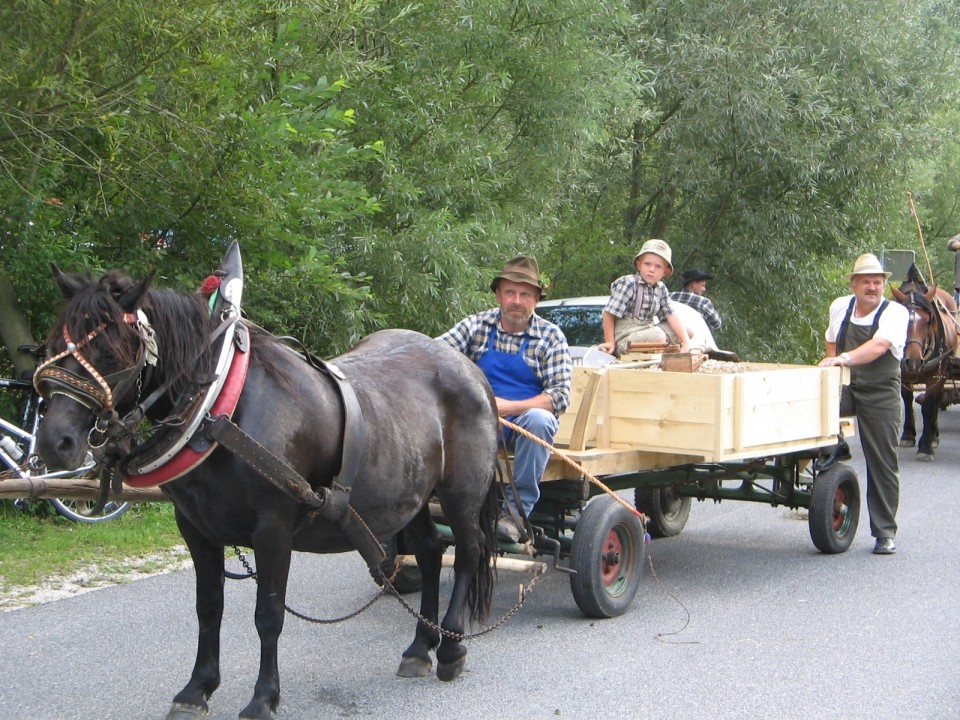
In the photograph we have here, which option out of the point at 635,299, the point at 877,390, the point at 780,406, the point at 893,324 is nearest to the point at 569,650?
the point at 780,406

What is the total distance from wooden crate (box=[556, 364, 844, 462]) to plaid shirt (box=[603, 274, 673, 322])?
5.23ft

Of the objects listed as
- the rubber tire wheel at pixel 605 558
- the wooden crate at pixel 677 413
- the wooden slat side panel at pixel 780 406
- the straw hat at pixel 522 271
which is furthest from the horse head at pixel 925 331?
the straw hat at pixel 522 271

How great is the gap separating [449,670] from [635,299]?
12.7ft

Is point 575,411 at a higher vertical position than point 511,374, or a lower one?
lower

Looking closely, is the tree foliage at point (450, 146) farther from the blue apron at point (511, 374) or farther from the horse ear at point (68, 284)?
the horse ear at point (68, 284)

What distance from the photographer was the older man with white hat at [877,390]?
7.74 meters

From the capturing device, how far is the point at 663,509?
8.35 metres

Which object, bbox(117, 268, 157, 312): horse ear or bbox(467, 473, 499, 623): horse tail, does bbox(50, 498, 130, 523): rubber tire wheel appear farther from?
bbox(117, 268, 157, 312): horse ear

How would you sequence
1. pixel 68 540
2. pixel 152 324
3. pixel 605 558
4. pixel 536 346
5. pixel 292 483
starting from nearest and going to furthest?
pixel 152 324, pixel 292 483, pixel 536 346, pixel 605 558, pixel 68 540

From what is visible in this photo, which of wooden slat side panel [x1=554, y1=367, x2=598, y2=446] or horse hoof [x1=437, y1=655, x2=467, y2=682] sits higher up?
wooden slat side panel [x1=554, y1=367, x2=598, y2=446]

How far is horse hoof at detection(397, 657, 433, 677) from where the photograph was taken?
5148 mm

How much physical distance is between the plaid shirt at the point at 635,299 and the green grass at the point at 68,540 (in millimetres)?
3509

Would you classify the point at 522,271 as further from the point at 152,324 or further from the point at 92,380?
the point at 92,380

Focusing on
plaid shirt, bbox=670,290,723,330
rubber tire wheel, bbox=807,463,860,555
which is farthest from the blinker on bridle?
plaid shirt, bbox=670,290,723,330
